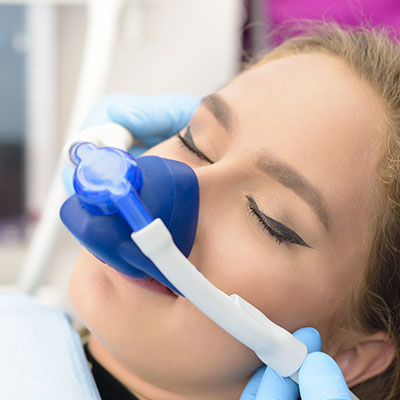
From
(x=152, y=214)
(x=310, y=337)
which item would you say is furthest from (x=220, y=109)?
(x=310, y=337)

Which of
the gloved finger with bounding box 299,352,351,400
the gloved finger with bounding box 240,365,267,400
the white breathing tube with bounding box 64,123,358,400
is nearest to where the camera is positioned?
the white breathing tube with bounding box 64,123,358,400

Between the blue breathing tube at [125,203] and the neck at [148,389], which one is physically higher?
the blue breathing tube at [125,203]

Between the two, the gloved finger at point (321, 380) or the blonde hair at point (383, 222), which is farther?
the blonde hair at point (383, 222)

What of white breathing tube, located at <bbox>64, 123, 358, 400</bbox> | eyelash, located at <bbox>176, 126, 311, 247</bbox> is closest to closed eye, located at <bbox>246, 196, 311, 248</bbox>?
eyelash, located at <bbox>176, 126, 311, 247</bbox>

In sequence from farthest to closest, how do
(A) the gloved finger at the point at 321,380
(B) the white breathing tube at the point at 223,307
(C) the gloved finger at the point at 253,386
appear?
(C) the gloved finger at the point at 253,386 < (A) the gloved finger at the point at 321,380 < (B) the white breathing tube at the point at 223,307

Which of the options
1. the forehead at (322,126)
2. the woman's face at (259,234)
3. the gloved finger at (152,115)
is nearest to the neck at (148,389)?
the woman's face at (259,234)

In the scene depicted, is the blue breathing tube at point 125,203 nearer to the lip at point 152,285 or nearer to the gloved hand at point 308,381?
the lip at point 152,285

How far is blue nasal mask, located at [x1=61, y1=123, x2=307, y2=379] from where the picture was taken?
2.20 ft

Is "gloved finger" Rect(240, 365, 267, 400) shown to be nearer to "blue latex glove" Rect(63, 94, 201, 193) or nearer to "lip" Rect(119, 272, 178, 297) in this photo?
"lip" Rect(119, 272, 178, 297)

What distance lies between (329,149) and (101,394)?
0.56 meters

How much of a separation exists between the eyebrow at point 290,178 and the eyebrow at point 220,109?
0.29 feet

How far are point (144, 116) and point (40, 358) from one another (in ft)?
1.94

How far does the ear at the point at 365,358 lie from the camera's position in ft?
3.25

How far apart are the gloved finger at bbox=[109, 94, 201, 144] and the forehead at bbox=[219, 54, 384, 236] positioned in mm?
372
